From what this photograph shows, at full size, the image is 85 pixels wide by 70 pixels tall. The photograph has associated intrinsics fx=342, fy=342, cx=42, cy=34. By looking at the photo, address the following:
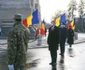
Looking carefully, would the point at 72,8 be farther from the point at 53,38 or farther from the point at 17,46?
the point at 17,46

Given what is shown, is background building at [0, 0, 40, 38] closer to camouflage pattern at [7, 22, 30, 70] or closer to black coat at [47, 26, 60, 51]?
black coat at [47, 26, 60, 51]

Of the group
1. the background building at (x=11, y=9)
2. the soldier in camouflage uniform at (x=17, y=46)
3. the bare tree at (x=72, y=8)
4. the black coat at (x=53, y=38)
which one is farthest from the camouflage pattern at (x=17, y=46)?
the bare tree at (x=72, y=8)

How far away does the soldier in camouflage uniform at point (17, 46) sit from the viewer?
23.0ft

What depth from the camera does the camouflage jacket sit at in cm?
701

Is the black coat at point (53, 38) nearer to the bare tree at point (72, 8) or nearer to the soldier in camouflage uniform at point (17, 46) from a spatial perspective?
the soldier in camouflage uniform at point (17, 46)

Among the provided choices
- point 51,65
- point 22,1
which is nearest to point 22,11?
point 22,1

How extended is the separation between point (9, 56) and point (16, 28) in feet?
1.95

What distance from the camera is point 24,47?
23.4 feet

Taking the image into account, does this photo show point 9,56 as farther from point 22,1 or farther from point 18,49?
point 22,1

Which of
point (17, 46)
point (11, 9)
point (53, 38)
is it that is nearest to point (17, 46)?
point (17, 46)

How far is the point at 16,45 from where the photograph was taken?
7078mm

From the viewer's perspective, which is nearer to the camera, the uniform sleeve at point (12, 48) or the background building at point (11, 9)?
the uniform sleeve at point (12, 48)

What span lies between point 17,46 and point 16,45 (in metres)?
0.04

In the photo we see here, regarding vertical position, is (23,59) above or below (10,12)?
below
